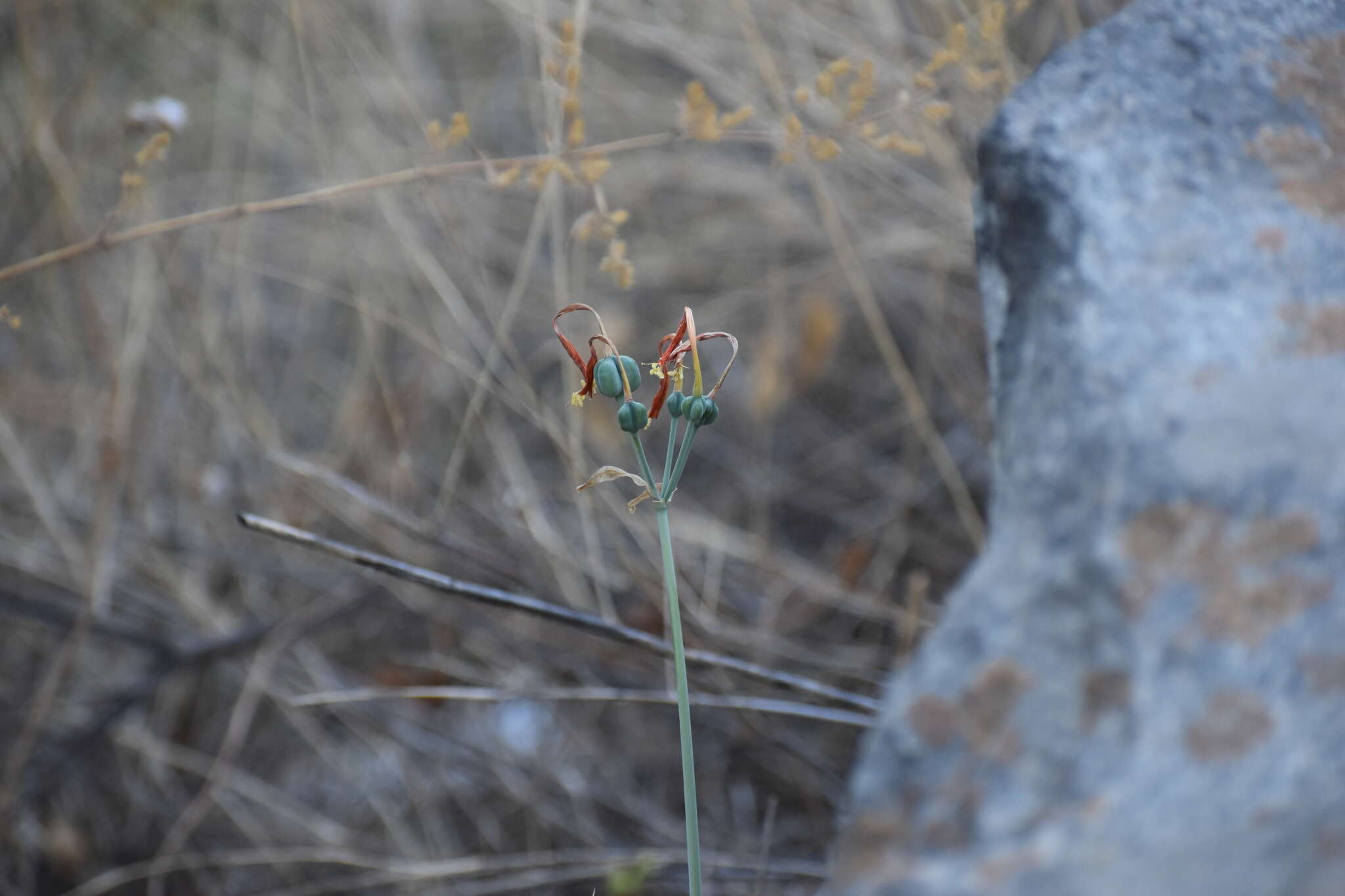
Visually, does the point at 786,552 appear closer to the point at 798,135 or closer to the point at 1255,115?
the point at 798,135

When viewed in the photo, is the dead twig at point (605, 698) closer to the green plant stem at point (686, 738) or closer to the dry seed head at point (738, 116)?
the green plant stem at point (686, 738)

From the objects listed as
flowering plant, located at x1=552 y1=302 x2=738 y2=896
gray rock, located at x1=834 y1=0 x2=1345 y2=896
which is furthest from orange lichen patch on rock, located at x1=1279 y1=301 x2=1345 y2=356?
flowering plant, located at x1=552 y1=302 x2=738 y2=896

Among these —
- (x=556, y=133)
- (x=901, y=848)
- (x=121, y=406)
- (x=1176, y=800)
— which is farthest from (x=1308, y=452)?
(x=121, y=406)

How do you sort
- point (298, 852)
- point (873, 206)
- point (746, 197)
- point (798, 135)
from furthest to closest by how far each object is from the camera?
1. point (746, 197)
2. point (873, 206)
3. point (298, 852)
4. point (798, 135)

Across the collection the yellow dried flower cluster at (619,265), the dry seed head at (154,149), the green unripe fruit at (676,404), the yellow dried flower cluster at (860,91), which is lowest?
the green unripe fruit at (676,404)

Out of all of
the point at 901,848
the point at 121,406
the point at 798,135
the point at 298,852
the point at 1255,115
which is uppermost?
the point at 1255,115

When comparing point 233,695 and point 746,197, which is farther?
point 746,197

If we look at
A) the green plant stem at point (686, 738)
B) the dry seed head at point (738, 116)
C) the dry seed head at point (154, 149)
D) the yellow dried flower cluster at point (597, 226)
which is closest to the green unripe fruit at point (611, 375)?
the green plant stem at point (686, 738)

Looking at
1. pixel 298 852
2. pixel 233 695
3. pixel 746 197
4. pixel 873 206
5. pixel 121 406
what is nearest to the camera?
pixel 298 852
